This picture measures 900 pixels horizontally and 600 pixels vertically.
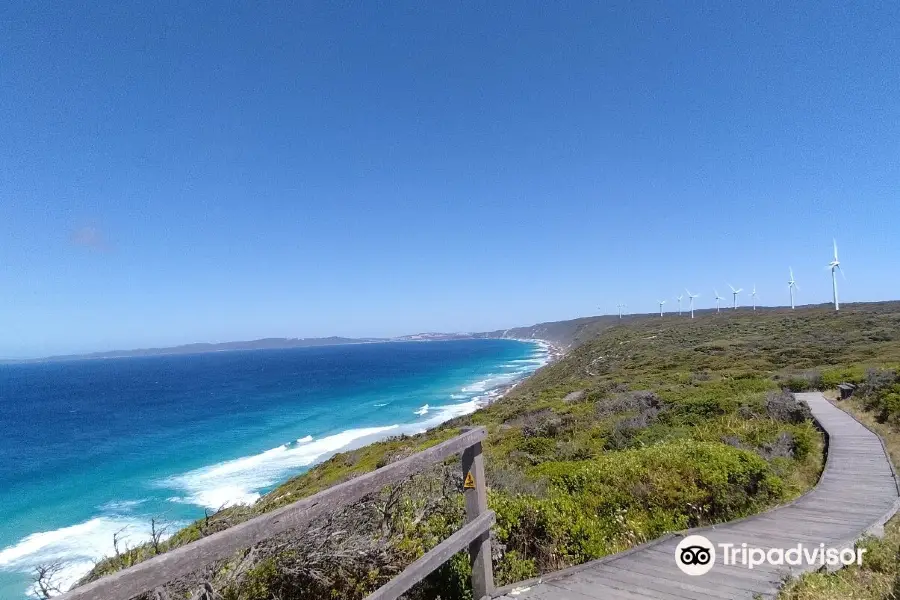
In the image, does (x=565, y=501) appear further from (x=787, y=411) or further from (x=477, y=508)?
(x=787, y=411)

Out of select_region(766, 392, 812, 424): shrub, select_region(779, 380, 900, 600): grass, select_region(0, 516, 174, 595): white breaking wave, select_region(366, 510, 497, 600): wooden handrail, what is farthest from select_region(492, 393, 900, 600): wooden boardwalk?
select_region(0, 516, 174, 595): white breaking wave

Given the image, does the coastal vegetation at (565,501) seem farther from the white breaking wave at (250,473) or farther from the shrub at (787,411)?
the white breaking wave at (250,473)

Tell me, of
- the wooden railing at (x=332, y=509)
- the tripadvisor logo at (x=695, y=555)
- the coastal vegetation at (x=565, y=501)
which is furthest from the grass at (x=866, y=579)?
the wooden railing at (x=332, y=509)

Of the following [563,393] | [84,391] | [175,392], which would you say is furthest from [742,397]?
[84,391]

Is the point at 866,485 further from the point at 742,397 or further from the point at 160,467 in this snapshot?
the point at 160,467

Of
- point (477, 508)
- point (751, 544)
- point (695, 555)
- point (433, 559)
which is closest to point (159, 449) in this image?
point (477, 508)
